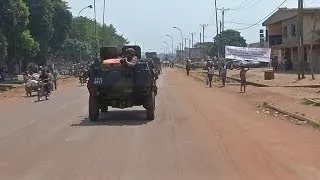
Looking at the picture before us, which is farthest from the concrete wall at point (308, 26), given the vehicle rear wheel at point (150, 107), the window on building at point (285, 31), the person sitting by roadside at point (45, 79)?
Answer: the vehicle rear wheel at point (150, 107)

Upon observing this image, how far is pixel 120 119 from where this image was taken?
61.3 ft

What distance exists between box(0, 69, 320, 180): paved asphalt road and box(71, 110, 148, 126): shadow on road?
3cm

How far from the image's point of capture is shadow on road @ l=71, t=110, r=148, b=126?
17297 mm

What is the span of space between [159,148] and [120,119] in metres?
6.84

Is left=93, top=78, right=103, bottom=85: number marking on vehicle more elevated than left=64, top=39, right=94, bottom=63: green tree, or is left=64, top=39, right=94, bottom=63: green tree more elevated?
left=64, top=39, right=94, bottom=63: green tree

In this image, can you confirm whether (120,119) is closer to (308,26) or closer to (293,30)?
(308,26)

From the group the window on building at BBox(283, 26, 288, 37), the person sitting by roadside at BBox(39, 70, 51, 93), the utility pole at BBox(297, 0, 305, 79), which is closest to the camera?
the person sitting by roadside at BBox(39, 70, 51, 93)

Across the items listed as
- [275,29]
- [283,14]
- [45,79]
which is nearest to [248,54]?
[283,14]

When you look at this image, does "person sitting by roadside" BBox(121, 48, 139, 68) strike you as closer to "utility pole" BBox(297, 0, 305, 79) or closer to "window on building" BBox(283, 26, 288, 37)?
"utility pole" BBox(297, 0, 305, 79)

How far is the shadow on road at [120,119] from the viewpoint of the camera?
17.3 metres

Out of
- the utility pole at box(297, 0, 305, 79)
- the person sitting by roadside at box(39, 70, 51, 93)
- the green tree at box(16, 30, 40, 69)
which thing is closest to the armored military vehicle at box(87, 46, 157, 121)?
the person sitting by roadside at box(39, 70, 51, 93)

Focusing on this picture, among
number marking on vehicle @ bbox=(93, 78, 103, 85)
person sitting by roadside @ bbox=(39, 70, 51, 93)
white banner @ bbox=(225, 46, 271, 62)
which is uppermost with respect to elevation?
white banner @ bbox=(225, 46, 271, 62)

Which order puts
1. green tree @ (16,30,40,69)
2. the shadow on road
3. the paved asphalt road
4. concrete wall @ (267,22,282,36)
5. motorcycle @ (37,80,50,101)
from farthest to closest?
concrete wall @ (267,22,282,36) → green tree @ (16,30,40,69) → motorcycle @ (37,80,50,101) → the shadow on road → the paved asphalt road

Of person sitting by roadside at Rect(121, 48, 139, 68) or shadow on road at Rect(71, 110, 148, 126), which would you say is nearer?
shadow on road at Rect(71, 110, 148, 126)
